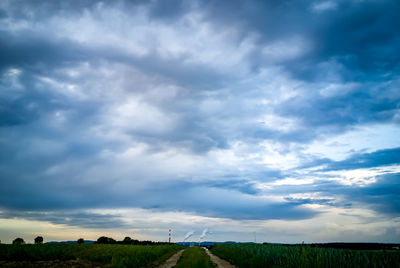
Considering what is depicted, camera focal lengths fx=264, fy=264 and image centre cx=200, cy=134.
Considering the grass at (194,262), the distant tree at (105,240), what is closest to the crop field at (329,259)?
the grass at (194,262)

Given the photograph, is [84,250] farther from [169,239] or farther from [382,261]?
[169,239]

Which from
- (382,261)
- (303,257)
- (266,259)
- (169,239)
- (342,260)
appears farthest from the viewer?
(169,239)

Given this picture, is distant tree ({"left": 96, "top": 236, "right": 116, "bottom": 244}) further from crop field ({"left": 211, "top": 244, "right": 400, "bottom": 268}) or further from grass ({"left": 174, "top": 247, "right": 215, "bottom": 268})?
crop field ({"left": 211, "top": 244, "right": 400, "bottom": 268})

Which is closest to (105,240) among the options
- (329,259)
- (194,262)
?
(194,262)

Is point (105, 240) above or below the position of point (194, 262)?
below

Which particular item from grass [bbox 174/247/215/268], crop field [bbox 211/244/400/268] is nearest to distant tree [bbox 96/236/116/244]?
grass [bbox 174/247/215/268]

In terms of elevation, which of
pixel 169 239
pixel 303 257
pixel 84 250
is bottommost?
pixel 169 239

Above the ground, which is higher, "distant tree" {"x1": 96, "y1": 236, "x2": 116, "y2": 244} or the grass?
the grass

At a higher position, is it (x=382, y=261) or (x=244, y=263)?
(x=382, y=261)

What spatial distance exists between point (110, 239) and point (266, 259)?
295 feet

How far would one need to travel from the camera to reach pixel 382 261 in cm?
1366

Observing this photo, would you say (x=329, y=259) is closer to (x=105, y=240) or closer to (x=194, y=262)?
(x=194, y=262)

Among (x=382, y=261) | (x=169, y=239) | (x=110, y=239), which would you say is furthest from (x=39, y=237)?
(x=382, y=261)

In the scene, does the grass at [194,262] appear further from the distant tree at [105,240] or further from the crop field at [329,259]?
the distant tree at [105,240]
